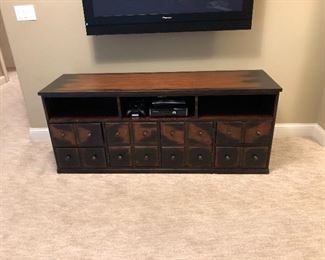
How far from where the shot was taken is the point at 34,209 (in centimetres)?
172

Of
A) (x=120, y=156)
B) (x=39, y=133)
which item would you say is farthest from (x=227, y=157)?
(x=39, y=133)

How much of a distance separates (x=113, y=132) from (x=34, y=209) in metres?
0.67

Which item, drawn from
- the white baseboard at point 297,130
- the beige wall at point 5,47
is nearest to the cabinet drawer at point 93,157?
the white baseboard at point 297,130

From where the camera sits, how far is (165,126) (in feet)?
6.21

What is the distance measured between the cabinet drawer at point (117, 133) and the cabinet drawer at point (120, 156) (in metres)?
0.05

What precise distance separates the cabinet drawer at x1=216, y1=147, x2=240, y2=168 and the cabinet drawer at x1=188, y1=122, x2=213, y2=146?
11cm

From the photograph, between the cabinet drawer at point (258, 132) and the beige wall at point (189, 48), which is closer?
the cabinet drawer at point (258, 132)

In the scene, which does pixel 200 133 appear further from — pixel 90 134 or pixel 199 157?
pixel 90 134

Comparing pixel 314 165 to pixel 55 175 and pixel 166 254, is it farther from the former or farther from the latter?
pixel 55 175

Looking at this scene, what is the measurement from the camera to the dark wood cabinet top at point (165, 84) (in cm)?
179

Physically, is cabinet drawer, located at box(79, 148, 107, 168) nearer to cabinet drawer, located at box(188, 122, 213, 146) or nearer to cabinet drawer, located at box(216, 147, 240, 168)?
cabinet drawer, located at box(188, 122, 213, 146)

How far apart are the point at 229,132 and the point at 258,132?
187 millimetres

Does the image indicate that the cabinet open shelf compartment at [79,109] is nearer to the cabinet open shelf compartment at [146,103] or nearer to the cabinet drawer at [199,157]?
the cabinet open shelf compartment at [146,103]

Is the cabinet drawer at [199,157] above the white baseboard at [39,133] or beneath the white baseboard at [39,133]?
above
